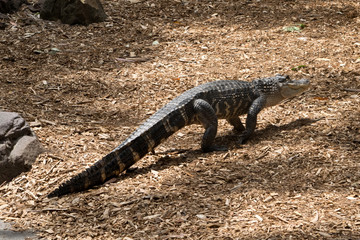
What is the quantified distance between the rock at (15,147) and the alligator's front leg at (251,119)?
7.35 ft

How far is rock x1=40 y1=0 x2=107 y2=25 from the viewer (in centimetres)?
895

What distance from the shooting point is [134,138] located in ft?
16.1

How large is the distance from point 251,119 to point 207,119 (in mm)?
600

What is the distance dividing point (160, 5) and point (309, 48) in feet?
10.9

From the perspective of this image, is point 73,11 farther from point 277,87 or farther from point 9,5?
point 277,87

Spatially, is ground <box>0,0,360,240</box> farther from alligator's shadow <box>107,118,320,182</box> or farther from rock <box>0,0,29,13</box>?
rock <box>0,0,29,13</box>

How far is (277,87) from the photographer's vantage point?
593cm

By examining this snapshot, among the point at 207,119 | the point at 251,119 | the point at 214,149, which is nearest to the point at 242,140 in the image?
the point at 251,119

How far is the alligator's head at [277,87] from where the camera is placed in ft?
19.2

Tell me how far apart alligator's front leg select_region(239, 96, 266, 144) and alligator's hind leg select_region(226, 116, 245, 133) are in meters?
0.27

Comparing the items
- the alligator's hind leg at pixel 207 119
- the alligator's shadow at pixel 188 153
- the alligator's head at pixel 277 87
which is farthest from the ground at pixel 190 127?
the alligator's head at pixel 277 87

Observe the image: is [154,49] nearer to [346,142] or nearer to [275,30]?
[275,30]

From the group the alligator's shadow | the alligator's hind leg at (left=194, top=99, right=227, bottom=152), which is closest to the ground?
the alligator's shadow

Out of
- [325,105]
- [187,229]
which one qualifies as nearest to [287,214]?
[187,229]
